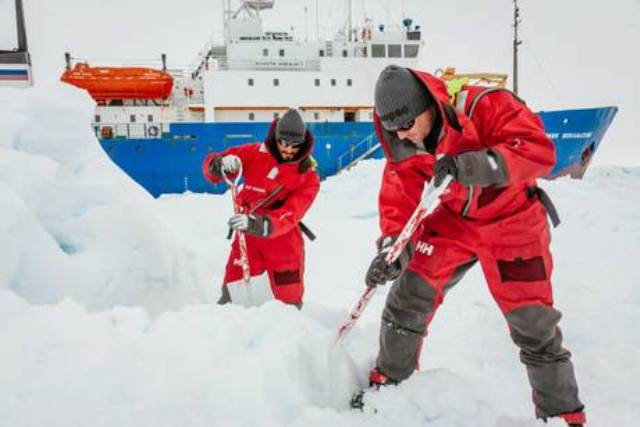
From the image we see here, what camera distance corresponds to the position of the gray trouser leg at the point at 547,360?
6.56 feet

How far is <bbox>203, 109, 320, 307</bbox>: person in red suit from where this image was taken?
3234 millimetres

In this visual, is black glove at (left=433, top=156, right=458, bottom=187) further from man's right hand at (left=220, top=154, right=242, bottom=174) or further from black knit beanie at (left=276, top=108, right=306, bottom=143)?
man's right hand at (left=220, top=154, right=242, bottom=174)

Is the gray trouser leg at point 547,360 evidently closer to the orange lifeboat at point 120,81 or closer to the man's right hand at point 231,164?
the man's right hand at point 231,164

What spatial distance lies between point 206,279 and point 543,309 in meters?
3.34

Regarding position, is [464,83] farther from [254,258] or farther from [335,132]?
[335,132]

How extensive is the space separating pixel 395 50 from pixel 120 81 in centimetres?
1058

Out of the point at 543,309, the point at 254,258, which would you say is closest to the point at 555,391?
the point at 543,309

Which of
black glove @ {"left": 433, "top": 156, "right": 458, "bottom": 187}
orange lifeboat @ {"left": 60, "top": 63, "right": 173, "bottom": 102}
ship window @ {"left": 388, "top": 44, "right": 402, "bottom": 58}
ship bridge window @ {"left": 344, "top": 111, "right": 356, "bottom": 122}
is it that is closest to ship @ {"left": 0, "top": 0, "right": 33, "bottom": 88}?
black glove @ {"left": 433, "top": 156, "right": 458, "bottom": 187}

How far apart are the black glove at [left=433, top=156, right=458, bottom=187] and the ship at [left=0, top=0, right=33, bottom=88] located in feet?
23.0

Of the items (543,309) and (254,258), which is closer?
(543,309)

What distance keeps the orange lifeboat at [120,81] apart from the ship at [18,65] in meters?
10.5

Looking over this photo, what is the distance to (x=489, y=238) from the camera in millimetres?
2123

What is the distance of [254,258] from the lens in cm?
337

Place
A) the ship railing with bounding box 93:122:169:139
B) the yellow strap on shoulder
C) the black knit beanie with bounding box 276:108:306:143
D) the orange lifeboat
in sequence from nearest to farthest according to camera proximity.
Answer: the yellow strap on shoulder
the black knit beanie with bounding box 276:108:306:143
the ship railing with bounding box 93:122:169:139
the orange lifeboat
